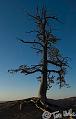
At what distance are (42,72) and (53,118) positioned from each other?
5.84 metres

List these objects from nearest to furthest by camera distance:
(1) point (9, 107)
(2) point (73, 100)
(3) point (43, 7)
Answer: (1) point (9, 107) → (3) point (43, 7) → (2) point (73, 100)

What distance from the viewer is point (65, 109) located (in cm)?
2836

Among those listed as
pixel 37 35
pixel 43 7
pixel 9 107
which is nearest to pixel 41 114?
pixel 9 107

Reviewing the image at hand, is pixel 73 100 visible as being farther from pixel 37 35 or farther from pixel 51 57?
pixel 37 35

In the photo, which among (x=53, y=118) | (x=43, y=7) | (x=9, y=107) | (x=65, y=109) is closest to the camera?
(x=53, y=118)

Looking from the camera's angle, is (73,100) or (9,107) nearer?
(9,107)

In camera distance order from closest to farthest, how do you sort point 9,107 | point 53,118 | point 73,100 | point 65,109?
point 53,118
point 65,109
point 9,107
point 73,100

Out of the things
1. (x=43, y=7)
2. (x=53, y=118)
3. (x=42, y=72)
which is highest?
(x=43, y=7)

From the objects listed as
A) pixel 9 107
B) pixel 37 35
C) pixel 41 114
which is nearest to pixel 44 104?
pixel 41 114

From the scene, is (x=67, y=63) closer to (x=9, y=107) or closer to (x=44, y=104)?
(x=44, y=104)

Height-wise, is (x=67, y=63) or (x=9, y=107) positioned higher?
(x=67, y=63)

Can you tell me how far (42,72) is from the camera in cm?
3062

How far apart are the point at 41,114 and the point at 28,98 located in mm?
4268

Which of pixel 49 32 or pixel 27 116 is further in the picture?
pixel 49 32
